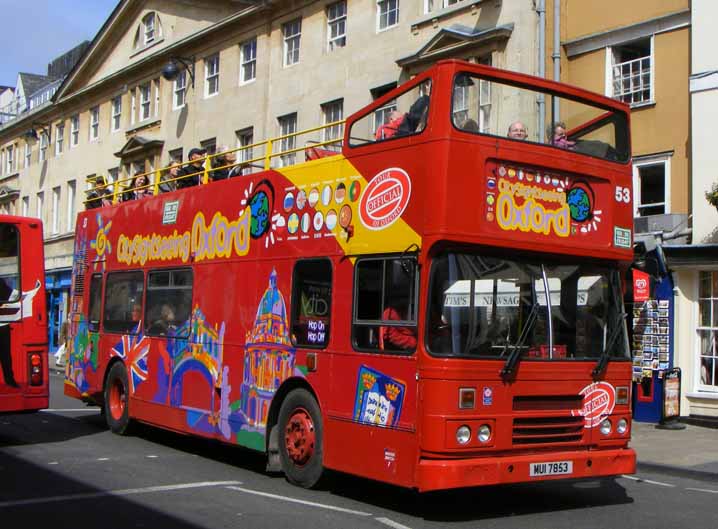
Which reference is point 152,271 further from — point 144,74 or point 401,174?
point 144,74

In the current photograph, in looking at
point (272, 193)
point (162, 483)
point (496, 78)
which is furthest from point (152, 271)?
point (496, 78)

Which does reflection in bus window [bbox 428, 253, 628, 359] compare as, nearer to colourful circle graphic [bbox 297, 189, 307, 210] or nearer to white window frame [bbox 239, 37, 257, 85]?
colourful circle graphic [bbox 297, 189, 307, 210]

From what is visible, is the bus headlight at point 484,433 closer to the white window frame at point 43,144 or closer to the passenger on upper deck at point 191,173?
the passenger on upper deck at point 191,173

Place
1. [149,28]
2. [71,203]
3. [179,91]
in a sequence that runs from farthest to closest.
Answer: [71,203] → [149,28] → [179,91]

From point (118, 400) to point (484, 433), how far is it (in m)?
7.71

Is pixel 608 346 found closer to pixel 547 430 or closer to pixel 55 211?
pixel 547 430

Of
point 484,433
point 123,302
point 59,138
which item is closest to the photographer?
point 484,433

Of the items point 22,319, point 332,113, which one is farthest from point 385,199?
point 332,113

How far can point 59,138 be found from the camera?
1740 inches

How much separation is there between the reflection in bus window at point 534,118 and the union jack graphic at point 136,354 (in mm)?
6539

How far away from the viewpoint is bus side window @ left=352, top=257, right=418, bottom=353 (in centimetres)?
841

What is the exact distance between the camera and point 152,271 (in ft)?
44.3

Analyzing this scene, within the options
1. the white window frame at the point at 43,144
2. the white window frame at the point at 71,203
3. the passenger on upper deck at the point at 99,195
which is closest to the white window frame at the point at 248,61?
the passenger on upper deck at the point at 99,195

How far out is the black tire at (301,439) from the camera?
9.57 meters
